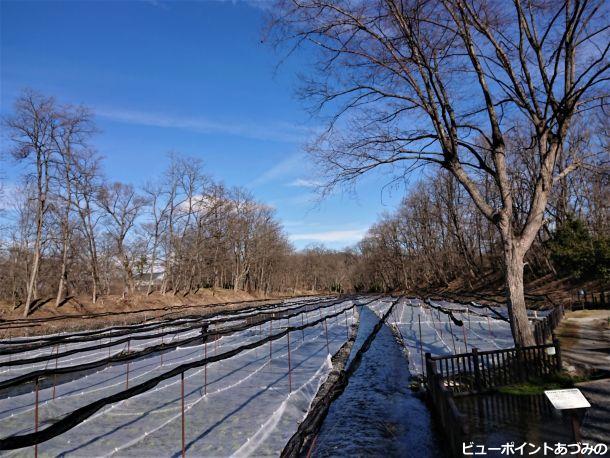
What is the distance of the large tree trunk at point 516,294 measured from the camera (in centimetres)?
935

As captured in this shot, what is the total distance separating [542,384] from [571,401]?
17.3 feet

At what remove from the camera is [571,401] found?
420 centimetres

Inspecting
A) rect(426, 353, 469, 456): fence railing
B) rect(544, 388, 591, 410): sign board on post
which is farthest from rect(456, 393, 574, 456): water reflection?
Answer: rect(544, 388, 591, 410): sign board on post

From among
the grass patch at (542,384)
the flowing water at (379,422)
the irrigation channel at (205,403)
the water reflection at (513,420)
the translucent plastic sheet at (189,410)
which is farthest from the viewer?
the grass patch at (542,384)

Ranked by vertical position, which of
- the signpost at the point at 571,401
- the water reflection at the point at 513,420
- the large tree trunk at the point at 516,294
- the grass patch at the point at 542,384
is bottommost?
the water reflection at the point at 513,420

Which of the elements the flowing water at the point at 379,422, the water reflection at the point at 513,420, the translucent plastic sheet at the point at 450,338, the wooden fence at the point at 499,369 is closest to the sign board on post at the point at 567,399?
the water reflection at the point at 513,420

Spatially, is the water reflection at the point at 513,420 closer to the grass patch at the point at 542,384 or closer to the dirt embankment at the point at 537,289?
the grass patch at the point at 542,384

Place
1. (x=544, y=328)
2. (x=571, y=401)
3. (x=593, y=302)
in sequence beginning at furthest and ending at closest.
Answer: (x=593, y=302), (x=544, y=328), (x=571, y=401)

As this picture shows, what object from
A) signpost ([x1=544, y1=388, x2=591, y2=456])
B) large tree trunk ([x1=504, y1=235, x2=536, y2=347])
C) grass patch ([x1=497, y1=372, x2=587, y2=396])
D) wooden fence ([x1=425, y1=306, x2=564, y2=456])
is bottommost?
grass patch ([x1=497, y1=372, x2=587, y2=396])

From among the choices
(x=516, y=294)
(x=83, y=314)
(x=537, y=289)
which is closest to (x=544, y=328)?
(x=516, y=294)

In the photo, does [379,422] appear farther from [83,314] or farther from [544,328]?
[83,314]

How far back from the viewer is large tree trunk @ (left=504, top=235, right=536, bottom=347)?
935 centimetres

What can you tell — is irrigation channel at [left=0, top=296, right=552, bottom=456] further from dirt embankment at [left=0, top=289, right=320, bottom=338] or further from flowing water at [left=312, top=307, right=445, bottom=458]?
dirt embankment at [left=0, top=289, right=320, bottom=338]

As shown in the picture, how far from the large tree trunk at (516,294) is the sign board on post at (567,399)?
5513 millimetres
